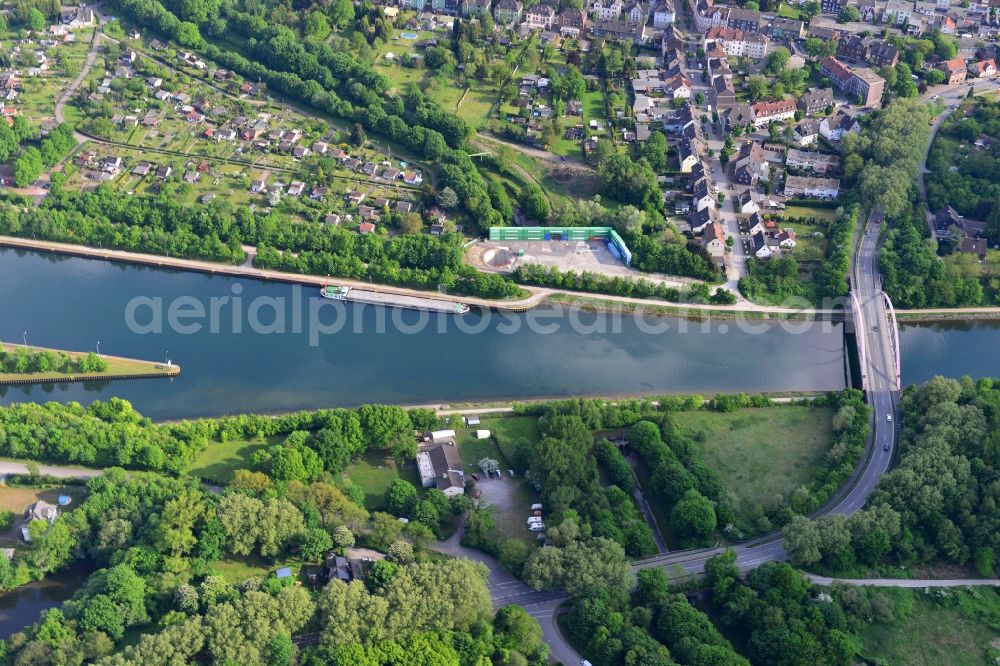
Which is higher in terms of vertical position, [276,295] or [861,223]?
[861,223]

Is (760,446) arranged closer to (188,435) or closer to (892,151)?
(188,435)

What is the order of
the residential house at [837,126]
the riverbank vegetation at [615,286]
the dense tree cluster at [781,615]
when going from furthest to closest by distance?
the residential house at [837,126]
the riverbank vegetation at [615,286]
the dense tree cluster at [781,615]

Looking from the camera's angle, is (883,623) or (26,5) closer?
(883,623)

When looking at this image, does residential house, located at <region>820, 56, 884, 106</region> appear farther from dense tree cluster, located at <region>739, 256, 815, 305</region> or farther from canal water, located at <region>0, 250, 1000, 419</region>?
canal water, located at <region>0, 250, 1000, 419</region>

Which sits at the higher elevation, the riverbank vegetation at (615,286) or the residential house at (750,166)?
the residential house at (750,166)

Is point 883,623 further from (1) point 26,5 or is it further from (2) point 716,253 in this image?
(1) point 26,5

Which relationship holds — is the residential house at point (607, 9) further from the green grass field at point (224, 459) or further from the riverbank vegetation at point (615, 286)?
the green grass field at point (224, 459)

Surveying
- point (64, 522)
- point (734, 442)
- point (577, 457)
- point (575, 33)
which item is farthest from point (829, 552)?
point (575, 33)

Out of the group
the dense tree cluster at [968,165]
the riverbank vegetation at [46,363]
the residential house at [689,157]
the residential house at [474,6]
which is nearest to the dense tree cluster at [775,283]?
the residential house at [689,157]

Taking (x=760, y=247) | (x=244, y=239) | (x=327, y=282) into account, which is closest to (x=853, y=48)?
(x=760, y=247)
